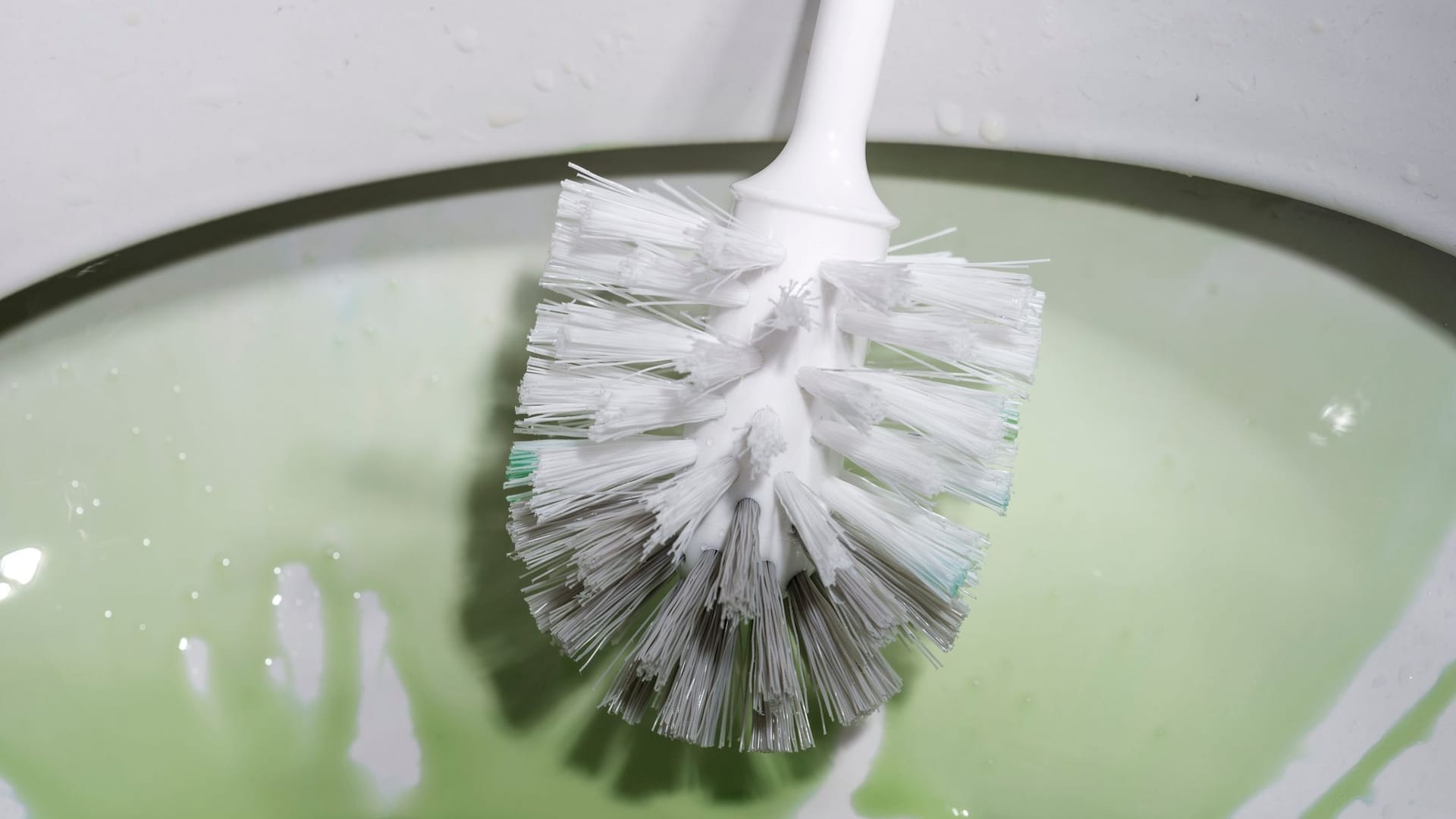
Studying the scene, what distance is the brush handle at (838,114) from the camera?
0.50 m

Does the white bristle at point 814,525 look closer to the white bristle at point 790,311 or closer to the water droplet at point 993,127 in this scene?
the white bristle at point 790,311

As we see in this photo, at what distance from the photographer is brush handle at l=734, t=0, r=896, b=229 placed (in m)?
0.50

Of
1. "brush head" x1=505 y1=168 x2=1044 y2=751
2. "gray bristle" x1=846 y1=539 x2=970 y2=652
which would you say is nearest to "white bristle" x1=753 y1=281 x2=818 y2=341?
"brush head" x1=505 y1=168 x2=1044 y2=751

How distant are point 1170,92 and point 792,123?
22 cm

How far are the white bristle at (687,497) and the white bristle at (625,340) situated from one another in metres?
0.04

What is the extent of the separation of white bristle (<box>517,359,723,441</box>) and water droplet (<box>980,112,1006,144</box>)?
10.4 inches

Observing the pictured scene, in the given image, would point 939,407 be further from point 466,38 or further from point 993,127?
point 466,38

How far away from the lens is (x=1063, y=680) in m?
0.68

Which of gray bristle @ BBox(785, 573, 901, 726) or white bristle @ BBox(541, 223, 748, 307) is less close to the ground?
white bristle @ BBox(541, 223, 748, 307)

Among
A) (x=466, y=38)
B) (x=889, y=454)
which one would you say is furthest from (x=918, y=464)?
(x=466, y=38)

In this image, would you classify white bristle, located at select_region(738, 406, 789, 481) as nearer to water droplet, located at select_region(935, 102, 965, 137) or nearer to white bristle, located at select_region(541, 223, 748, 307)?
white bristle, located at select_region(541, 223, 748, 307)

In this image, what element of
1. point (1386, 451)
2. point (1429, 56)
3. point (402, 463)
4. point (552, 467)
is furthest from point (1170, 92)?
point (402, 463)

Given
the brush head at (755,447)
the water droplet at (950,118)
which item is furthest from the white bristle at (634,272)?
the water droplet at (950,118)

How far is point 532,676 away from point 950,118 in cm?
45
